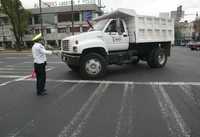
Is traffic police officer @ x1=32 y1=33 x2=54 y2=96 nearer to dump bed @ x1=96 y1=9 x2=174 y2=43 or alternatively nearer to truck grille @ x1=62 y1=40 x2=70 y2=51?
truck grille @ x1=62 y1=40 x2=70 y2=51

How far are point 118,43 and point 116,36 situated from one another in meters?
0.33

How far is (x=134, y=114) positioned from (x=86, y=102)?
1478 millimetres

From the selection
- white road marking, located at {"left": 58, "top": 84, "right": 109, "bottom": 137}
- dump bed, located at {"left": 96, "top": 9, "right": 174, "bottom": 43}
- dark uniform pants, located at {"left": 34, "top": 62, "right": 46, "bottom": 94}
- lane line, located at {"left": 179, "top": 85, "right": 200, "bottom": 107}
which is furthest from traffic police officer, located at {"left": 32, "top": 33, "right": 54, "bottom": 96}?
dump bed, located at {"left": 96, "top": 9, "right": 174, "bottom": 43}

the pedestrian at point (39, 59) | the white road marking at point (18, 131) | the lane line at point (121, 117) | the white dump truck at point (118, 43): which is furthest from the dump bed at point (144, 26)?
the white road marking at point (18, 131)

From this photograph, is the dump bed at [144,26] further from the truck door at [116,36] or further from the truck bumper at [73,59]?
the truck bumper at [73,59]

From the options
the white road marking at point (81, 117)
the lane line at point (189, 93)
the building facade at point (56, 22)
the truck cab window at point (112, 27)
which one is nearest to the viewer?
the white road marking at point (81, 117)

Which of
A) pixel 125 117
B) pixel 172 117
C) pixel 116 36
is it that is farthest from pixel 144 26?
pixel 125 117

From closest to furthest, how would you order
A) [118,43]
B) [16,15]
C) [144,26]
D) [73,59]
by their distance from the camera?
[73,59] → [118,43] → [144,26] → [16,15]

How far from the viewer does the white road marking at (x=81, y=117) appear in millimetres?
3952

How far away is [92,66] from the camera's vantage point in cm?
877

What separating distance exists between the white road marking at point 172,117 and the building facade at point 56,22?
4551 cm

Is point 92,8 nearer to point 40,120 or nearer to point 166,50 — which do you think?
point 166,50

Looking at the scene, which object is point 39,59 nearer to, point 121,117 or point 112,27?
point 121,117

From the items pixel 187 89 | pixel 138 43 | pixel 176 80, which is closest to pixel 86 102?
pixel 187 89
